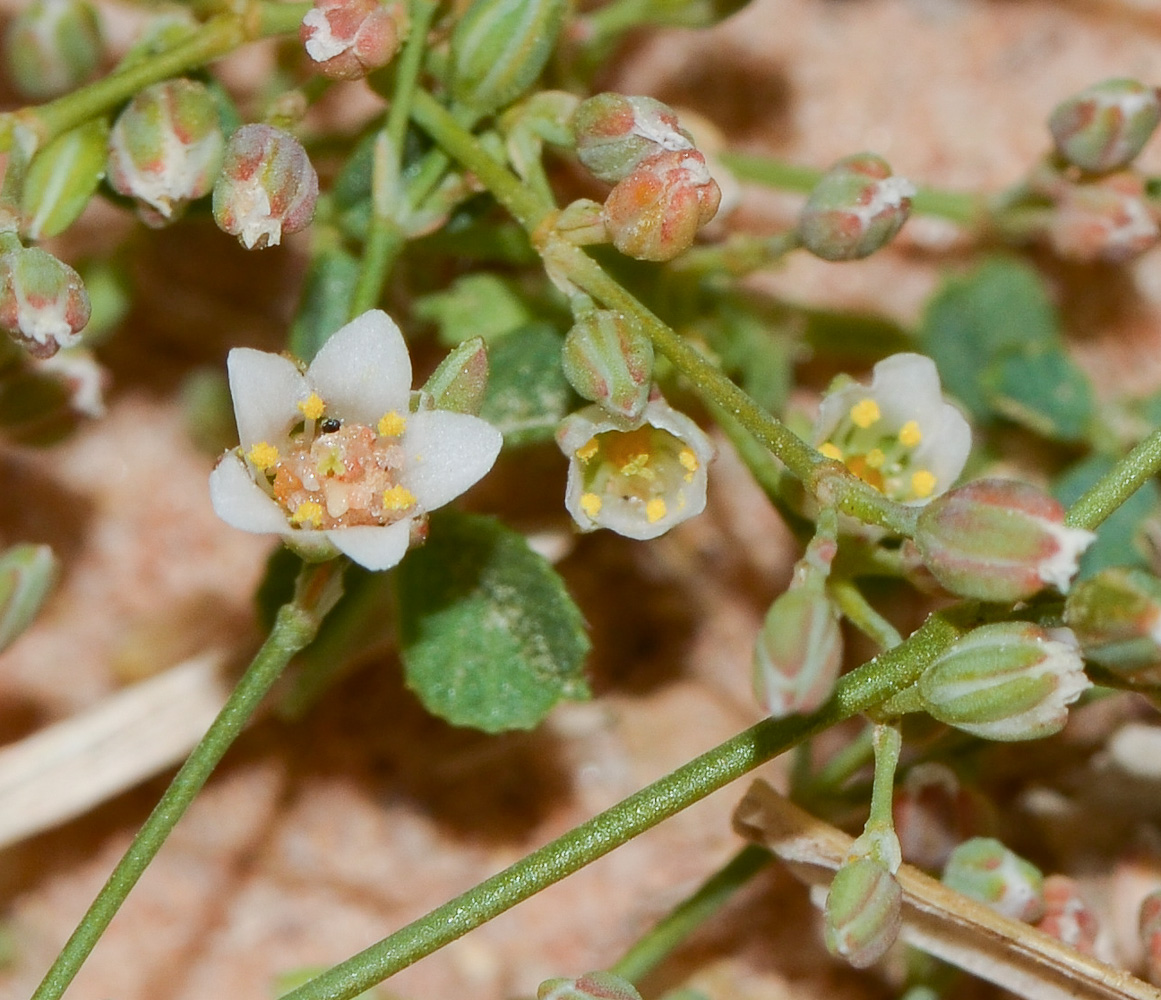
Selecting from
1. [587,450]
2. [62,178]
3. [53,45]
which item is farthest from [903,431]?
[53,45]

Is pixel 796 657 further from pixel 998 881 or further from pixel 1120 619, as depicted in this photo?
pixel 998 881

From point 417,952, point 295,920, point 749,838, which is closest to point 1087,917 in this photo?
point 749,838

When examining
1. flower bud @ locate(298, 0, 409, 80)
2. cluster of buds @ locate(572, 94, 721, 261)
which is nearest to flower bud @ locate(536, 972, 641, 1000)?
cluster of buds @ locate(572, 94, 721, 261)

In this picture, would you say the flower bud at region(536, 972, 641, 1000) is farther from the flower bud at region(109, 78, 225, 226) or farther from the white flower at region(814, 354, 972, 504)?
the flower bud at region(109, 78, 225, 226)

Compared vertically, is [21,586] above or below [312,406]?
below

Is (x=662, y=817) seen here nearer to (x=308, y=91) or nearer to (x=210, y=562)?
(x=308, y=91)

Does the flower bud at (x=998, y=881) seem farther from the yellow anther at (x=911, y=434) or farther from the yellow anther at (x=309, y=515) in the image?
the yellow anther at (x=309, y=515)
